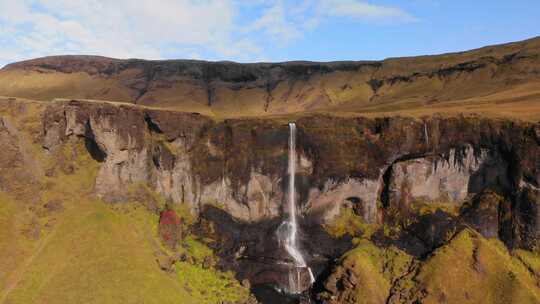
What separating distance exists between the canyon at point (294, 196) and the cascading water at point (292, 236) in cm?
20

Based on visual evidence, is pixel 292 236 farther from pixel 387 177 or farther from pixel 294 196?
pixel 387 177

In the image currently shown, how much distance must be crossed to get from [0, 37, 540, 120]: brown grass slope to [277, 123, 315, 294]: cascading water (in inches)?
1585

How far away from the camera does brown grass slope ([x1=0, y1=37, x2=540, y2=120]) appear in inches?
3770

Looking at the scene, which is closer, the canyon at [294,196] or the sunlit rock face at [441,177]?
the canyon at [294,196]

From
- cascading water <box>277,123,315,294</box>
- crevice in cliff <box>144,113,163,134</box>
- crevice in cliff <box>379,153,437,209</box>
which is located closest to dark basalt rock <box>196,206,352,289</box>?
cascading water <box>277,123,315,294</box>

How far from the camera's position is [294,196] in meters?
55.8

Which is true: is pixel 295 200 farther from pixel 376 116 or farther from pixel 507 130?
pixel 507 130

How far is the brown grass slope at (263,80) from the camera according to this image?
95.8 meters

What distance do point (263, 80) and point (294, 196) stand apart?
216 ft

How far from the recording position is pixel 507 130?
49219mm

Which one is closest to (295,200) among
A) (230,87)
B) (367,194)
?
(367,194)

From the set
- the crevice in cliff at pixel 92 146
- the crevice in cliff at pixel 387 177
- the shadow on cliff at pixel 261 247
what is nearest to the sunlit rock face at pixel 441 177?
the crevice in cliff at pixel 387 177

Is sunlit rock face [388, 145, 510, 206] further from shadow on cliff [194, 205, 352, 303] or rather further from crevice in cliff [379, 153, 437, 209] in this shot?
shadow on cliff [194, 205, 352, 303]

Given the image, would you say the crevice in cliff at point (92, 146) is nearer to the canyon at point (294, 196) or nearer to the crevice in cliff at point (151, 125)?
the canyon at point (294, 196)
